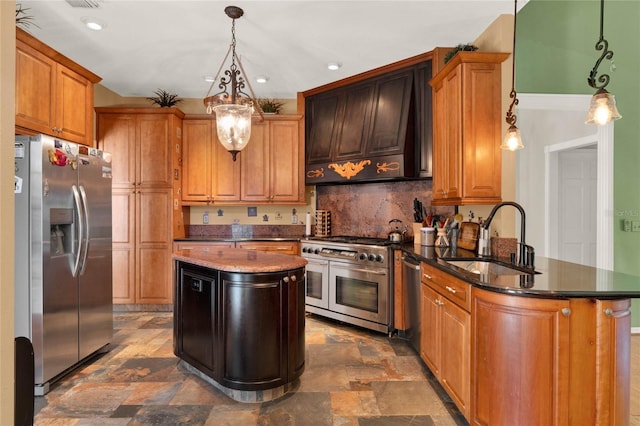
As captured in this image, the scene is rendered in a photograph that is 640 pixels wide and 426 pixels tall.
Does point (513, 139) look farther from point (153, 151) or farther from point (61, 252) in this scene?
point (153, 151)

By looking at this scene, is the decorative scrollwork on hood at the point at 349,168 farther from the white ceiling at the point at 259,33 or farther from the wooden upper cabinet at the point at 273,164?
the white ceiling at the point at 259,33

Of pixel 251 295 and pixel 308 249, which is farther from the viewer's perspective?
pixel 308 249

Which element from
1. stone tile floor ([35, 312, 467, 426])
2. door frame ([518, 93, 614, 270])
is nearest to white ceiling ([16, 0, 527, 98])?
door frame ([518, 93, 614, 270])

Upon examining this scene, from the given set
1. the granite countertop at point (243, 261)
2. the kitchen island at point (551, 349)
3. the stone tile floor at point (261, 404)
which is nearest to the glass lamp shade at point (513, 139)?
the kitchen island at point (551, 349)

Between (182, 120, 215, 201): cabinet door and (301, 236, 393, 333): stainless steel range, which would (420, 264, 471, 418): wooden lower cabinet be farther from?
(182, 120, 215, 201): cabinet door

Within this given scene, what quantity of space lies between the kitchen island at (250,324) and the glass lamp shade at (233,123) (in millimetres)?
933

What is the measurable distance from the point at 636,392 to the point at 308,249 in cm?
318

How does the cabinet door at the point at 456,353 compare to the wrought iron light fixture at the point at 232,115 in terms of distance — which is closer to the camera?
the cabinet door at the point at 456,353

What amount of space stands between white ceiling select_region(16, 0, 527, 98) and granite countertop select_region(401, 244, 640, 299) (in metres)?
2.09

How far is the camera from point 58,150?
9.23ft

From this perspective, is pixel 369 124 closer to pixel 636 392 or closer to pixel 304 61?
pixel 304 61

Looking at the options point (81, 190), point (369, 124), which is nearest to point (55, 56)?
point (81, 190)

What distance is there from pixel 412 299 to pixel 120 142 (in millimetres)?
4040

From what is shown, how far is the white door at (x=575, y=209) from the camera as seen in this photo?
4.60 meters
